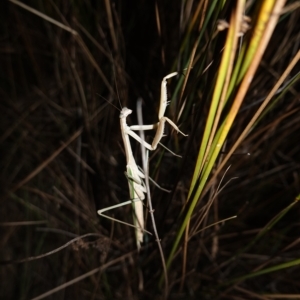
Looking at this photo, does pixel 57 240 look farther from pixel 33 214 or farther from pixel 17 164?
pixel 17 164

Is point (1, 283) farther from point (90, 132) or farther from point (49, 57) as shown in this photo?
point (49, 57)

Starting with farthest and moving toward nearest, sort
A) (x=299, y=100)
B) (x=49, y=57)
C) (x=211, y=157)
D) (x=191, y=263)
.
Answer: (x=49, y=57), (x=191, y=263), (x=299, y=100), (x=211, y=157)

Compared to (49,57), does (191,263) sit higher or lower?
lower

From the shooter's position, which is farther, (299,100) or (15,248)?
(15,248)

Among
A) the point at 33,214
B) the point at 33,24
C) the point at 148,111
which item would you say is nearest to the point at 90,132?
the point at 148,111

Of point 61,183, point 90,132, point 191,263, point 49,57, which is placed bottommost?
point 191,263

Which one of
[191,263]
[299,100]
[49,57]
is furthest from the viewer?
[49,57]
